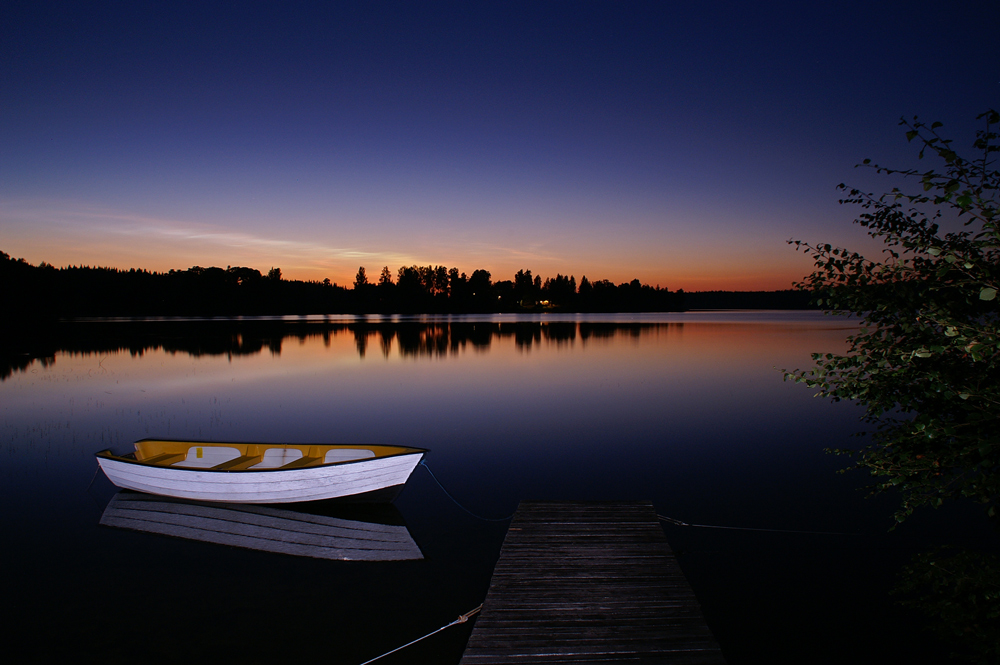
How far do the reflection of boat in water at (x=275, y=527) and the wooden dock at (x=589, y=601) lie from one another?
2656 millimetres

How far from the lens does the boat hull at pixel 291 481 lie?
10523 mm

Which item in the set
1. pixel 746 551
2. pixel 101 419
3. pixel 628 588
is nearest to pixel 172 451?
pixel 101 419

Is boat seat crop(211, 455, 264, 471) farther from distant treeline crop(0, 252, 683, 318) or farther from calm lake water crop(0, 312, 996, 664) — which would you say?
distant treeline crop(0, 252, 683, 318)

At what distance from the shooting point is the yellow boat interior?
1184cm

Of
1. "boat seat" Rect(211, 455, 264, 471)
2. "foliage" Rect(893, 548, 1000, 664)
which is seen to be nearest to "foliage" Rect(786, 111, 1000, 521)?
"foliage" Rect(893, 548, 1000, 664)

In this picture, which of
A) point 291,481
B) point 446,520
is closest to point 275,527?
point 291,481

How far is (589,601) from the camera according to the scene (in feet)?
21.7

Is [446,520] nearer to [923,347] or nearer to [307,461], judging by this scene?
[307,461]

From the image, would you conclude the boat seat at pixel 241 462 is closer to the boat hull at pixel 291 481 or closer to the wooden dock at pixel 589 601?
the boat hull at pixel 291 481

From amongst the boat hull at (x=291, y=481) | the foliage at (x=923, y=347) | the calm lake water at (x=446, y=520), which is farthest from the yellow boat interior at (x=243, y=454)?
the foliage at (x=923, y=347)

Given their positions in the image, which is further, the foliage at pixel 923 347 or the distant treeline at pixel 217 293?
the distant treeline at pixel 217 293

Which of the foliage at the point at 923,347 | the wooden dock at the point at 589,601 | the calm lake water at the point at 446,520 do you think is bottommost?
the calm lake water at the point at 446,520

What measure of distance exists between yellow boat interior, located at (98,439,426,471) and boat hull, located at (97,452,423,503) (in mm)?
476

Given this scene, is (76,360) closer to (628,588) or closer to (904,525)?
(628,588)
